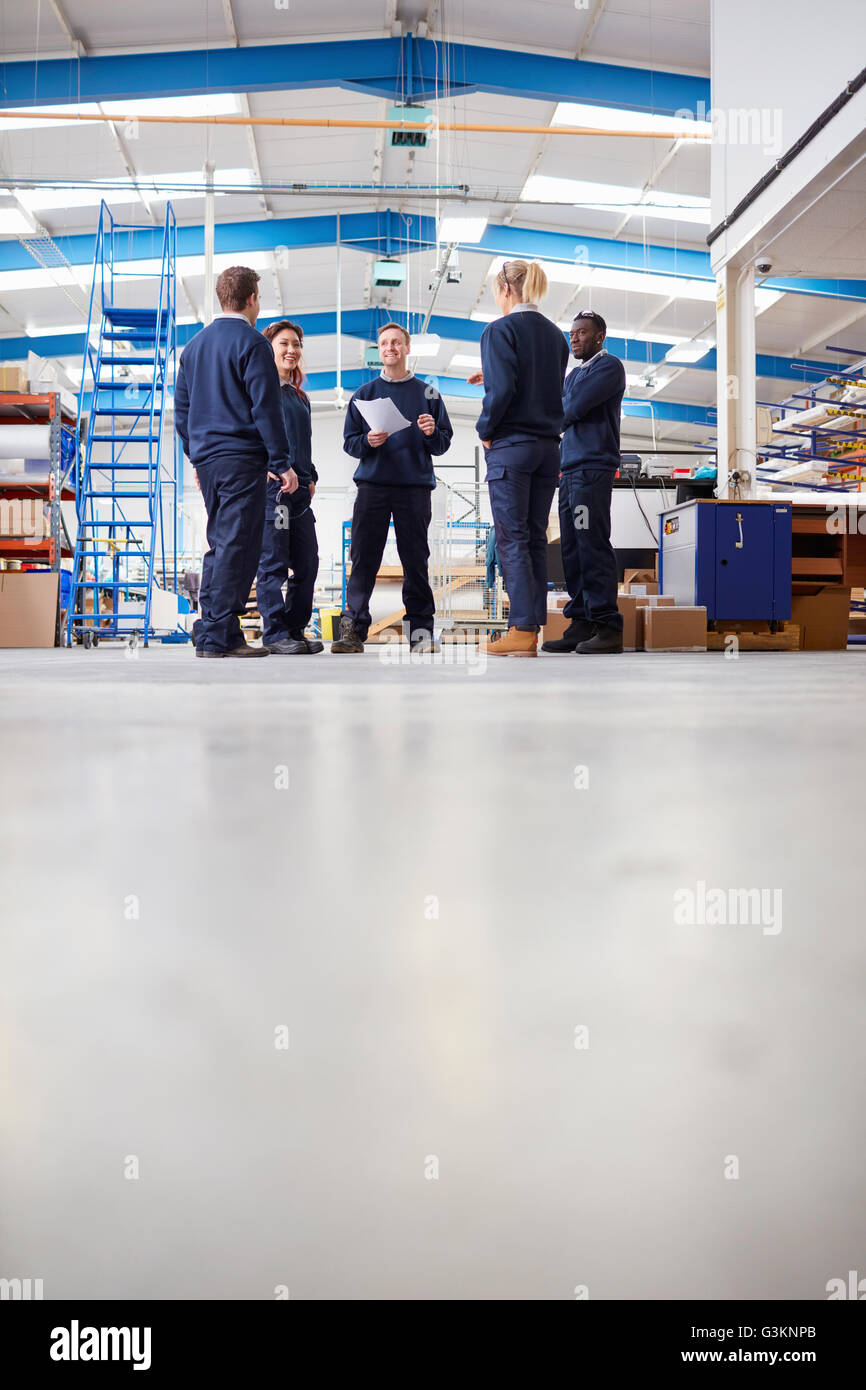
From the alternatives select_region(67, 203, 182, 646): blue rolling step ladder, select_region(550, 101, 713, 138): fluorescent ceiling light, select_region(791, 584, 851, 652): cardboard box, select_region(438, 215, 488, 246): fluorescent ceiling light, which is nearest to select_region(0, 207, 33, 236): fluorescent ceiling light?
select_region(67, 203, 182, 646): blue rolling step ladder

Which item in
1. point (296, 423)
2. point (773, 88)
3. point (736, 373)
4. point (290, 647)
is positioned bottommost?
point (290, 647)

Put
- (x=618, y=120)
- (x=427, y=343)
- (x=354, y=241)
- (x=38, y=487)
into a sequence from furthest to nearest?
(x=354, y=241), (x=427, y=343), (x=618, y=120), (x=38, y=487)

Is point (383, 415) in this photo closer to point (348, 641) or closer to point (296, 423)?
point (296, 423)

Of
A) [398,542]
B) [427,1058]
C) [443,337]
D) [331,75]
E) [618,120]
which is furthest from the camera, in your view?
[443,337]

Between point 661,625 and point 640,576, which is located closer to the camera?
point 661,625

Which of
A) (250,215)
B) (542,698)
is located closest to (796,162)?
(542,698)

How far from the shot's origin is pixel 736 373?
6.45 meters

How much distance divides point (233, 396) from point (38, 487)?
4591mm

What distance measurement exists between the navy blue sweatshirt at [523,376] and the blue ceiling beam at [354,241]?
355 inches

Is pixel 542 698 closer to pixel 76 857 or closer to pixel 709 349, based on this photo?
pixel 76 857

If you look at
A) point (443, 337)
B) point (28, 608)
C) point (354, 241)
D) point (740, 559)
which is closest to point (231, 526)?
point (740, 559)

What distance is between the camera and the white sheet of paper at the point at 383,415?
445 cm

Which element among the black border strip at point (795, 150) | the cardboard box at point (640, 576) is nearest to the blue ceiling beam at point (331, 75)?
the black border strip at point (795, 150)
